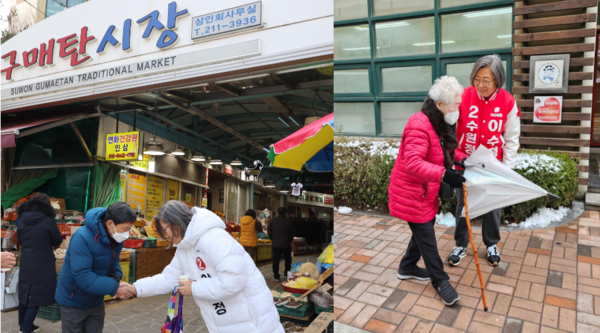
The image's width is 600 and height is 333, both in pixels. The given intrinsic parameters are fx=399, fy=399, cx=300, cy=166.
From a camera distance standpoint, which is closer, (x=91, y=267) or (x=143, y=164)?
(x=91, y=267)

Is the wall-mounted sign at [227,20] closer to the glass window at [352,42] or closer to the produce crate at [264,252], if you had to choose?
the glass window at [352,42]

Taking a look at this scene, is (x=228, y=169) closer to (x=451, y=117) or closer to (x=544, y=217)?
(x=544, y=217)

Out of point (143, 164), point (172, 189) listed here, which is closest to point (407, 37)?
point (172, 189)

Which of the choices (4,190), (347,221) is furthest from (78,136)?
(347,221)

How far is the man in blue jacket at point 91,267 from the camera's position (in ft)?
7.13

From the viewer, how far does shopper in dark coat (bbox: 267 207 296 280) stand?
5094 millimetres

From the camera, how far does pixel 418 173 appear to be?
73.3 inches

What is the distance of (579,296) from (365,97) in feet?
8.05

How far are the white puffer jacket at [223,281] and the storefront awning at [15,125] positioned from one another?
4.12 m

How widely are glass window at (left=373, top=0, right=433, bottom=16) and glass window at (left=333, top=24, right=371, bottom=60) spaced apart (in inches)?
7.2

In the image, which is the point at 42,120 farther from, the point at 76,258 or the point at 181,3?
the point at 76,258

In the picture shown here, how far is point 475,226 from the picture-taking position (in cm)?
280

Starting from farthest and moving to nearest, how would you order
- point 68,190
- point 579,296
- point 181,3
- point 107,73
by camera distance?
point 68,190 < point 107,73 < point 181,3 < point 579,296

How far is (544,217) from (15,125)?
6045mm
